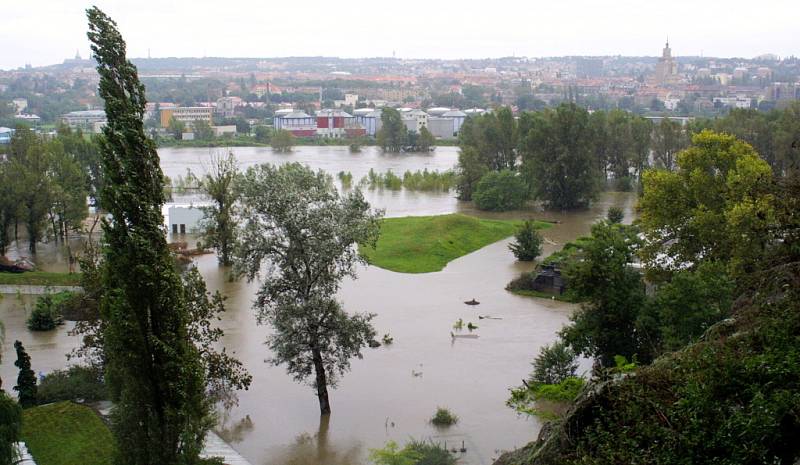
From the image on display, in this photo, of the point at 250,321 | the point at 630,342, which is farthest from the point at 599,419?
the point at 250,321

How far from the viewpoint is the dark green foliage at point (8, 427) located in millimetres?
9016

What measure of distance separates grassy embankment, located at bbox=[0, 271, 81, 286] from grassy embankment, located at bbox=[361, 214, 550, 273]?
23.7 ft

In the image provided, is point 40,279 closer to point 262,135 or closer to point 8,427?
point 8,427

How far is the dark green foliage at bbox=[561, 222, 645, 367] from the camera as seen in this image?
1309cm

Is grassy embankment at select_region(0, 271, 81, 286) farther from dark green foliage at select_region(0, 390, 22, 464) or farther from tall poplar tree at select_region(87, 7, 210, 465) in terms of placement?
tall poplar tree at select_region(87, 7, 210, 465)

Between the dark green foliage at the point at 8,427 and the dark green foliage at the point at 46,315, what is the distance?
7669mm

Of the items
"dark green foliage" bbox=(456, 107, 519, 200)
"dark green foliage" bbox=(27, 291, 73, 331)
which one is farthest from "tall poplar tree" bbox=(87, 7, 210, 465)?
"dark green foliage" bbox=(456, 107, 519, 200)

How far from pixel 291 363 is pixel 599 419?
249 inches

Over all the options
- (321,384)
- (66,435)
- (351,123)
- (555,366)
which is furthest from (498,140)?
(351,123)

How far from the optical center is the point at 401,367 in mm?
14617

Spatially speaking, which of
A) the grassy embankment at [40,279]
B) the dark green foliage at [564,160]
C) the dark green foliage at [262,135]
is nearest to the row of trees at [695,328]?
the grassy embankment at [40,279]

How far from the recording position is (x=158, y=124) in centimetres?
7456

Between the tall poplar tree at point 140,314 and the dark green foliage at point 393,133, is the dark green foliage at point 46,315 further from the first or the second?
the dark green foliage at point 393,133

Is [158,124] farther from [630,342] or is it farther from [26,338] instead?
[630,342]
